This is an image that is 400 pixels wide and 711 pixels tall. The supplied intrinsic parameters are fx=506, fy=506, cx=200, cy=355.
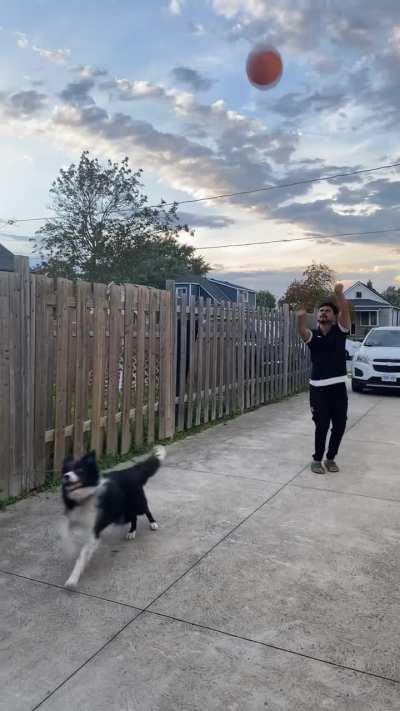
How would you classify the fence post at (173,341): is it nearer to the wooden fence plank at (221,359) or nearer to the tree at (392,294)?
the wooden fence plank at (221,359)

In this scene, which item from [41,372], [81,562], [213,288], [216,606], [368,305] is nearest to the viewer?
[216,606]

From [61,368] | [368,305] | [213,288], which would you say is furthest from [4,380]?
[368,305]

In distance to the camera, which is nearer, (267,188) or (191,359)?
(191,359)

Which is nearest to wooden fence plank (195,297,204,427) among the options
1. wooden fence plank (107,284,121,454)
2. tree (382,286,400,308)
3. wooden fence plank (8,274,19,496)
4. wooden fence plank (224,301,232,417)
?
wooden fence plank (224,301,232,417)

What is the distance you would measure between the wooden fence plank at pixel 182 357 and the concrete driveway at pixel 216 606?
220 centimetres

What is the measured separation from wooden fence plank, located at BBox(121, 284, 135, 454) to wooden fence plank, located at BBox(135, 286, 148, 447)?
12 centimetres

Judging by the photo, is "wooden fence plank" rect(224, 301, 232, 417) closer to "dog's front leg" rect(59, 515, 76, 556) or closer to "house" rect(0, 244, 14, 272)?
"dog's front leg" rect(59, 515, 76, 556)

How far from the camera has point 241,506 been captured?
4.35 meters

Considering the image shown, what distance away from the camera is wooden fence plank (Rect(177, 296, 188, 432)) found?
274 inches

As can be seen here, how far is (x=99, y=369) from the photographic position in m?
5.26

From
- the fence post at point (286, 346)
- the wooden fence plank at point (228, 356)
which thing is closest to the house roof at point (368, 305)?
the fence post at point (286, 346)

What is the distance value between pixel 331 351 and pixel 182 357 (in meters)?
2.34

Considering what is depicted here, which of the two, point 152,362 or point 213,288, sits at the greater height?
point 213,288

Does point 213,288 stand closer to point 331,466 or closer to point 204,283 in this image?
point 204,283
